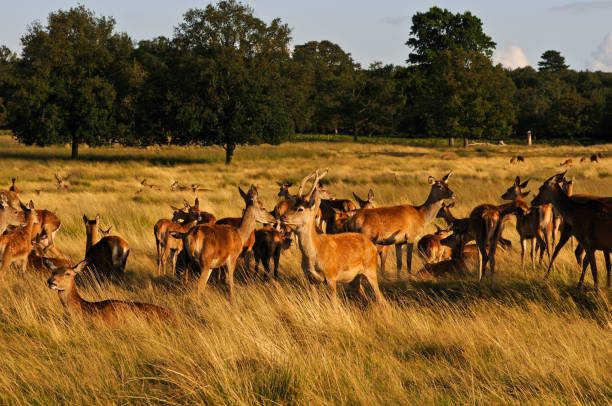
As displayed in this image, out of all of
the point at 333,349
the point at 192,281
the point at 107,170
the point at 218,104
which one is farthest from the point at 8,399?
the point at 218,104

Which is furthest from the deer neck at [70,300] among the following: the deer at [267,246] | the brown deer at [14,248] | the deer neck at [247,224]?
the deer at [267,246]

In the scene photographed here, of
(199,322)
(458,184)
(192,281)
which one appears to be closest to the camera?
(199,322)

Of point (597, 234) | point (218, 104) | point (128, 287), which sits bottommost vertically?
point (128, 287)

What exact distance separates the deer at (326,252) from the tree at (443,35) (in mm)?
73068

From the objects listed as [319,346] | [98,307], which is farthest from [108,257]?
[319,346]

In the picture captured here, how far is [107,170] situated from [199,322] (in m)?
27.5

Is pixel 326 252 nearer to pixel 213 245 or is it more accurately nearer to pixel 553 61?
pixel 213 245

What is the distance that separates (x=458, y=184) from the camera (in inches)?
938

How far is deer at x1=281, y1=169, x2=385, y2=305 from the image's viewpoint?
7203mm

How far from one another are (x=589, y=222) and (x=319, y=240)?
3.34m

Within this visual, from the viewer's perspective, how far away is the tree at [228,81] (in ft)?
128

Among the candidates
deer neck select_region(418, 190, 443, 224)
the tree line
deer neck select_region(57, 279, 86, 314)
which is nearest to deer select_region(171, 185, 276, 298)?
deer neck select_region(57, 279, 86, 314)

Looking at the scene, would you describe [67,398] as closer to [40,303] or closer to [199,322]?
[199,322]

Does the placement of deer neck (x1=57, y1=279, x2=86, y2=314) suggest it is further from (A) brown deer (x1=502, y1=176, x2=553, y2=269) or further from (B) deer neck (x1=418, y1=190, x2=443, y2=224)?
(A) brown deer (x1=502, y1=176, x2=553, y2=269)
